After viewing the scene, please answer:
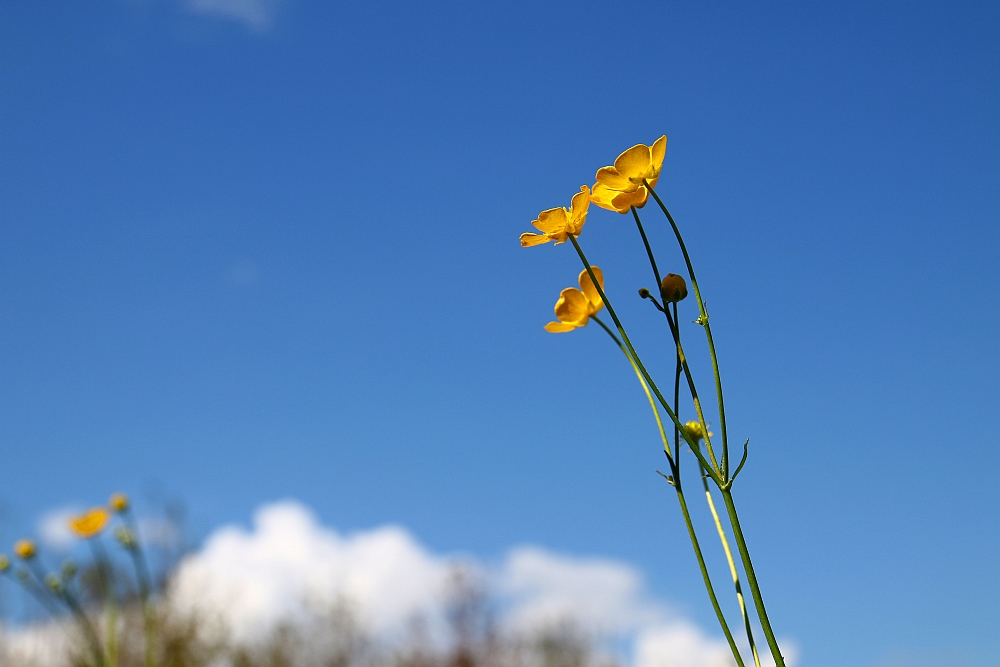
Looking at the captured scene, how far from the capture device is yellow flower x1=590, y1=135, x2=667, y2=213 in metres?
0.87

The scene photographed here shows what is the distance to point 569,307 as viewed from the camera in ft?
3.27

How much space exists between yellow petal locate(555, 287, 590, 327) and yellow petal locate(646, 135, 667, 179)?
0.19 metres

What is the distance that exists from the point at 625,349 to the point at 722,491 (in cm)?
19

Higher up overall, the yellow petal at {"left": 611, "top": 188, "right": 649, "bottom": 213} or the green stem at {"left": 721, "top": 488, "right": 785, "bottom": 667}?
the yellow petal at {"left": 611, "top": 188, "right": 649, "bottom": 213}

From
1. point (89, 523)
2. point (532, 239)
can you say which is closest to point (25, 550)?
point (89, 523)

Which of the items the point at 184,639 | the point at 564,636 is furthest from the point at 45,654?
the point at 564,636

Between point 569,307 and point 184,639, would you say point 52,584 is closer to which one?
point 569,307

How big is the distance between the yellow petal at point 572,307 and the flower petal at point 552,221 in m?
0.09

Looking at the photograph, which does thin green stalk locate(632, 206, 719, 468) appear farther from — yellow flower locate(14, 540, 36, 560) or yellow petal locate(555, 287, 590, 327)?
yellow flower locate(14, 540, 36, 560)

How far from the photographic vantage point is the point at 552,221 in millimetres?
931

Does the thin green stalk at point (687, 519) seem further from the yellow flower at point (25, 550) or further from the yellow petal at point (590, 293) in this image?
the yellow flower at point (25, 550)

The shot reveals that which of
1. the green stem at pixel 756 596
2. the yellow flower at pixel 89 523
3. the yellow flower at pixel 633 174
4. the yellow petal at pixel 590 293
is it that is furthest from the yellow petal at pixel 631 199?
the yellow flower at pixel 89 523

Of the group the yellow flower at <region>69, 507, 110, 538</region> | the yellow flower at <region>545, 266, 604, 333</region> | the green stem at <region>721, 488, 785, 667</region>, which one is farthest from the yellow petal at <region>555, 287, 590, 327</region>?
the yellow flower at <region>69, 507, 110, 538</region>

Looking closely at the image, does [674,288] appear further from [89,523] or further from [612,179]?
[89,523]
